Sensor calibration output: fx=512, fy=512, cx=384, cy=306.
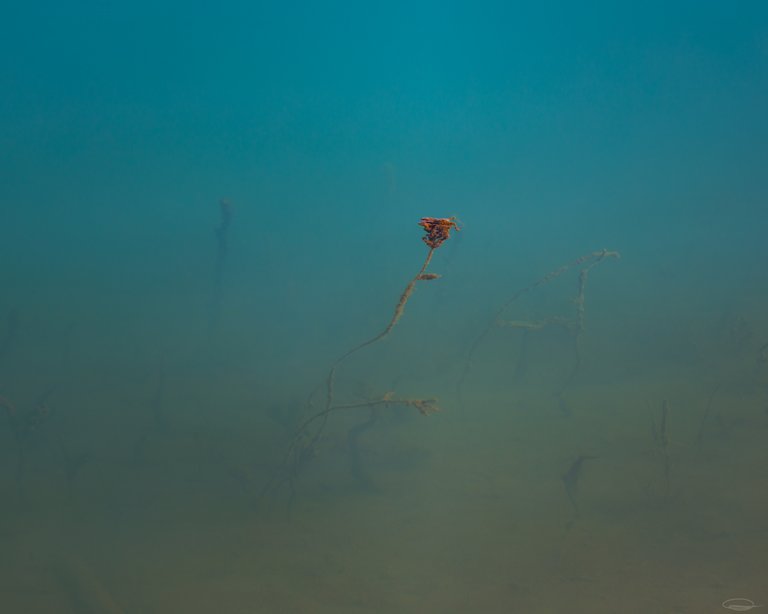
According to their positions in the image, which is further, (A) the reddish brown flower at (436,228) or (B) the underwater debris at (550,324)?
(B) the underwater debris at (550,324)

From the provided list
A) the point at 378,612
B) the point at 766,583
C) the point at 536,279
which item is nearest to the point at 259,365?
the point at 378,612

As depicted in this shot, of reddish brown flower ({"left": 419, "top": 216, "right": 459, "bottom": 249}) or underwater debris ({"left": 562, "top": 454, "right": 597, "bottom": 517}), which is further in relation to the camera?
underwater debris ({"left": 562, "top": 454, "right": 597, "bottom": 517})

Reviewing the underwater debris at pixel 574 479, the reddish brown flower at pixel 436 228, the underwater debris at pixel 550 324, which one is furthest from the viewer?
the underwater debris at pixel 550 324

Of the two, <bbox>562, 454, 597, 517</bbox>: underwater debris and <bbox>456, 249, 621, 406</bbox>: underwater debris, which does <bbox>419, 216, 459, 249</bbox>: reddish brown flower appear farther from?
<bbox>456, 249, 621, 406</bbox>: underwater debris

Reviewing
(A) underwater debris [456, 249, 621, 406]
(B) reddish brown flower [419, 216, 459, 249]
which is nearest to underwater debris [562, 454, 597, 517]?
(A) underwater debris [456, 249, 621, 406]

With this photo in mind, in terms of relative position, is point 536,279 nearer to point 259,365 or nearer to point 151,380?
point 259,365

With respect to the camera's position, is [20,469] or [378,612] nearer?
[378,612]

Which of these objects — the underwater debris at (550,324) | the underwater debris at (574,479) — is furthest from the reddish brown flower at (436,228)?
the underwater debris at (550,324)

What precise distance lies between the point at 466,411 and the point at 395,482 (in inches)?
29.8

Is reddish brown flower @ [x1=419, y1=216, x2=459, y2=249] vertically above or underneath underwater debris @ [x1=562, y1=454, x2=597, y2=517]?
above

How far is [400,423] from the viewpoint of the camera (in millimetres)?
3148

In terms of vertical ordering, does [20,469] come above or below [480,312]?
below

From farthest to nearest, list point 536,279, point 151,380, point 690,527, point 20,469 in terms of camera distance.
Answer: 1. point 536,279
2. point 151,380
3. point 20,469
4. point 690,527

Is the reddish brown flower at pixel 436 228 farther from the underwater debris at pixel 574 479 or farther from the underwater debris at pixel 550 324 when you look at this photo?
the underwater debris at pixel 550 324
